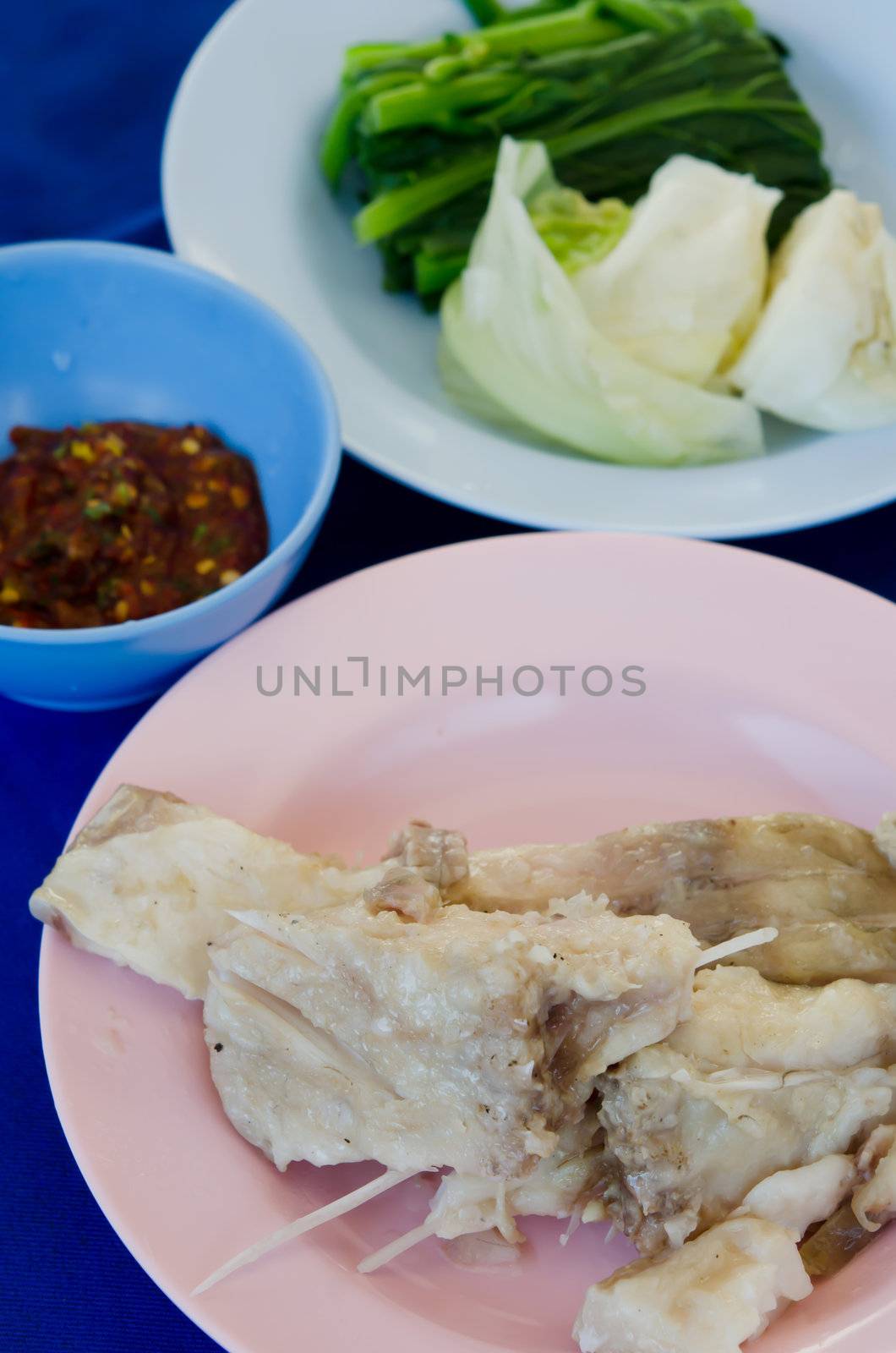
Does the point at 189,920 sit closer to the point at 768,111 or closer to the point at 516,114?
the point at 516,114

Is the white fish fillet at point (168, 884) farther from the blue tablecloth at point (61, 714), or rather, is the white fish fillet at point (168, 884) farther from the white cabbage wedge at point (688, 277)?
the white cabbage wedge at point (688, 277)

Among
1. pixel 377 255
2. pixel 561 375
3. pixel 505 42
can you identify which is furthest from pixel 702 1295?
pixel 505 42

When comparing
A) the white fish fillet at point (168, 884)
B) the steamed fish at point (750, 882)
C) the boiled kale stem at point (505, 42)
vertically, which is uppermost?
the boiled kale stem at point (505, 42)

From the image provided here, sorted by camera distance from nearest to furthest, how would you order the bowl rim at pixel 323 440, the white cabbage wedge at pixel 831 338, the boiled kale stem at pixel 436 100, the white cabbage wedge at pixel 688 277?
the bowl rim at pixel 323 440 → the white cabbage wedge at pixel 831 338 → the white cabbage wedge at pixel 688 277 → the boiled kale stem at pixel 436 100

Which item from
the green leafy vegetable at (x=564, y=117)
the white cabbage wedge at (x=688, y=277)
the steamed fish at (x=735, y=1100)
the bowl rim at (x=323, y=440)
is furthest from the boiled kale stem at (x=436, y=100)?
the steamed fish at (x=735, y=1100)

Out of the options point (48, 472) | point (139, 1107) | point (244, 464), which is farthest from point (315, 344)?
point (139, 1107)

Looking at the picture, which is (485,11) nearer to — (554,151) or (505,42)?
(505,42)
